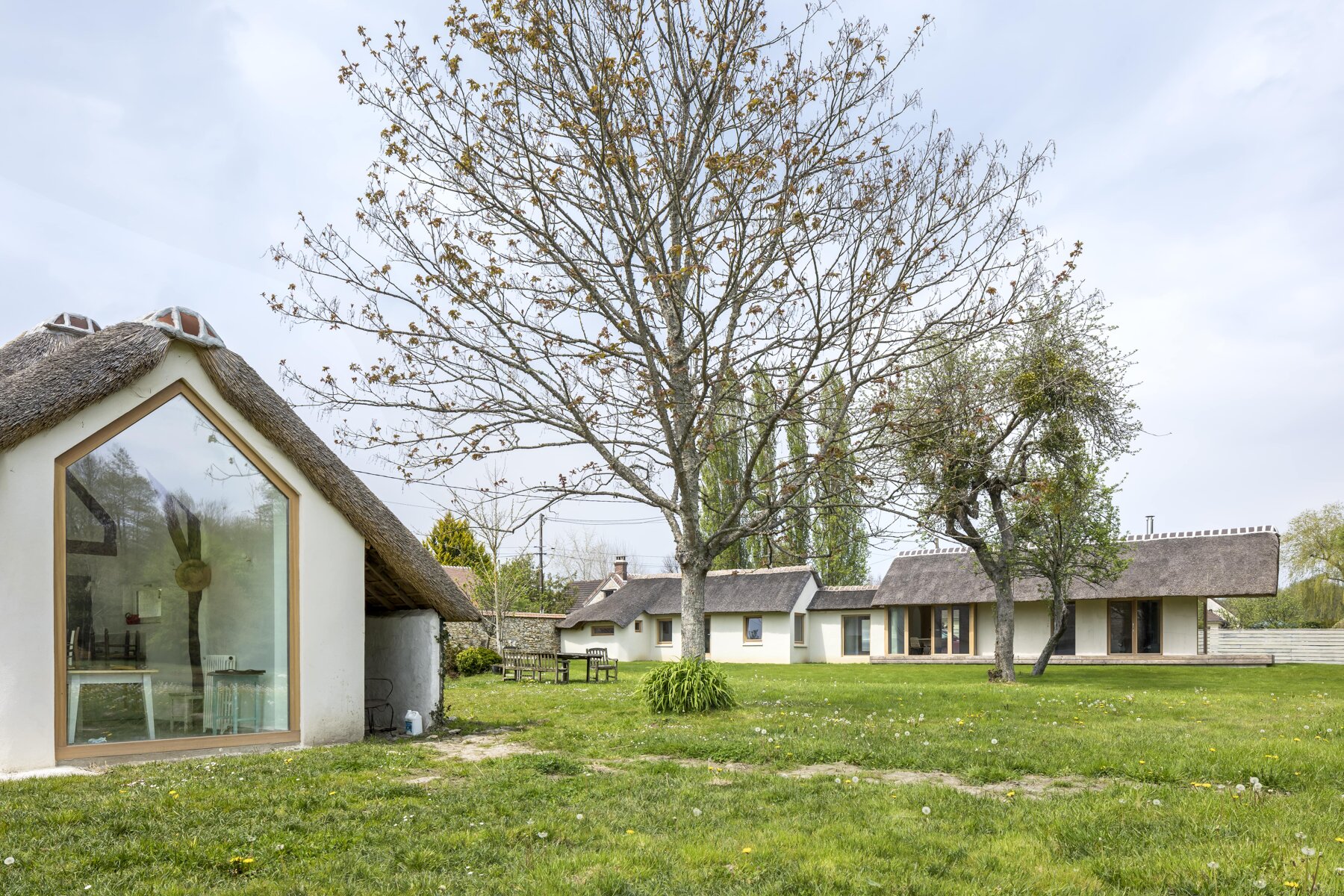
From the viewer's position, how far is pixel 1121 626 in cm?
3469

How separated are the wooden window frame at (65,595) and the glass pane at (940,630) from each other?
31998 millimetres

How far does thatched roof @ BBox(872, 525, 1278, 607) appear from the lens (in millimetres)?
31281

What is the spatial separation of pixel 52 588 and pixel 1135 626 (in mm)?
35106

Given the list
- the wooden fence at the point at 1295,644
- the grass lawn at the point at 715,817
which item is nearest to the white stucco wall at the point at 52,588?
the grass lawn at the point at 715,817

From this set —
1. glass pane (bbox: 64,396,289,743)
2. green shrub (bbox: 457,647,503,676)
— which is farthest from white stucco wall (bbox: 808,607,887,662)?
glass pane (bbox: 64,396,289,743)

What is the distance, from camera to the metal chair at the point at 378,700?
12352mm

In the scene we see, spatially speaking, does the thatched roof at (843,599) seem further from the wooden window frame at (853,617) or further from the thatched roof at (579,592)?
the thatched roof at (579,592)

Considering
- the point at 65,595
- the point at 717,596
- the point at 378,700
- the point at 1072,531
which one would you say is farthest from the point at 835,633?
the point at 65,595

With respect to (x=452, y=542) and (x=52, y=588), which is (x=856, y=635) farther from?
(x=52, y=588)

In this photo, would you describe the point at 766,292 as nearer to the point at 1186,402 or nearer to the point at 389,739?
the point at 389,739

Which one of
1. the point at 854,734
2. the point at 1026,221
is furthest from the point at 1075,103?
the point at 854,734

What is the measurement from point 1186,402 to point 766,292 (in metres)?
10.6

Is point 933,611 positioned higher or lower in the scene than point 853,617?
higher

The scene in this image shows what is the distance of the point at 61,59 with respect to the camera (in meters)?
11.6
